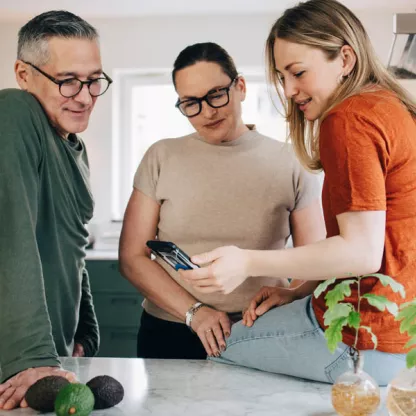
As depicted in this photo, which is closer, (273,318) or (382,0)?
(273,318)

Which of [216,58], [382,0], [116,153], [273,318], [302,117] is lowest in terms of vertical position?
[116,153]

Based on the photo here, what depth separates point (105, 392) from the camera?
1.10 metres

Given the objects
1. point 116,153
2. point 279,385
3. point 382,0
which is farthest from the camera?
point 116,153

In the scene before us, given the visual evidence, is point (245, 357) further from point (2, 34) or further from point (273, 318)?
point (2, 34)

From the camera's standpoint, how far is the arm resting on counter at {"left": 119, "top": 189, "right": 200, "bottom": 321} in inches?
66.2

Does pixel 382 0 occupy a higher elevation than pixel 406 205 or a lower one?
higher

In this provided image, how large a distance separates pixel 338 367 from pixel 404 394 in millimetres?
260

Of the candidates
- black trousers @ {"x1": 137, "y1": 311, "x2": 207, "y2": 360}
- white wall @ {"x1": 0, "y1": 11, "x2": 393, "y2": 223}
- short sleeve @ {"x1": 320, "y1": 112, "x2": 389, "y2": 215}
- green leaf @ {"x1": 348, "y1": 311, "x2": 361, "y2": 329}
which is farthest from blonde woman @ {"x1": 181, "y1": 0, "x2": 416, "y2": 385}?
white wall @ {"x1": 0, "y1": 11, "x2": 393, "y2": 223}

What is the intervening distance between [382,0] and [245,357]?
11.7ft

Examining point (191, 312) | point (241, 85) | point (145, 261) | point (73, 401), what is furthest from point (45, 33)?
point (73, 401)

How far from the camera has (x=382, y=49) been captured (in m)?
4.48

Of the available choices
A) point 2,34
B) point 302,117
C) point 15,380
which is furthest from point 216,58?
point 2,34

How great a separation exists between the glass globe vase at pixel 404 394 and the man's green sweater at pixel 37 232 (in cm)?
65

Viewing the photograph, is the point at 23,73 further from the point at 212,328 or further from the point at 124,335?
the point at 124,335
